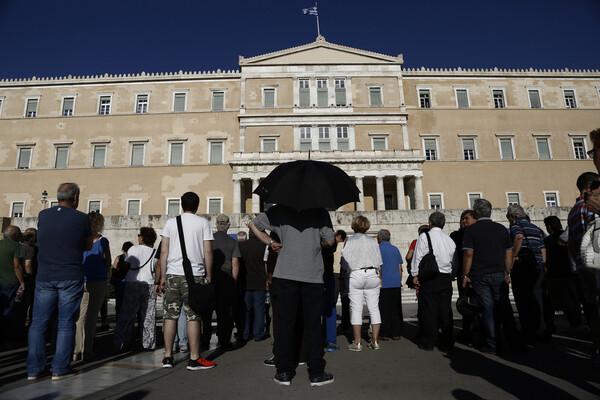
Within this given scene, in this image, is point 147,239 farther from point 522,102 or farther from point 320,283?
point 522,102

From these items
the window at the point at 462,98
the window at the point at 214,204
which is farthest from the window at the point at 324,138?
the window at the point at 462,98

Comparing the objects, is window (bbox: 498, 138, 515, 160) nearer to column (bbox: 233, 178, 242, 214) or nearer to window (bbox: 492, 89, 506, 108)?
window (bbox: 492, 89, 506, 108)

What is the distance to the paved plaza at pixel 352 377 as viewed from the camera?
137 inches

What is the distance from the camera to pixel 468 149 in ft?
109

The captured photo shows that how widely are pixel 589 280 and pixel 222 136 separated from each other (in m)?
30.7

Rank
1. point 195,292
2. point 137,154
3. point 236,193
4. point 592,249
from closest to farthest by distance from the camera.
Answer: point 592,249
point 195,292
point 236,193
point 137,154

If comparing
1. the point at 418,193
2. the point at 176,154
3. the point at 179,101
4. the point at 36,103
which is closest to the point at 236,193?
the point at 176,154

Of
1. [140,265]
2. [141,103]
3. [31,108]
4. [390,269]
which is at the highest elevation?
[141,103]

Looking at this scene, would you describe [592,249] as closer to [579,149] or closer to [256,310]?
[256,310]

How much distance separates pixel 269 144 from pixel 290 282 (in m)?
29.1

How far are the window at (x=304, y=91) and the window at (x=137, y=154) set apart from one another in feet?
45.9

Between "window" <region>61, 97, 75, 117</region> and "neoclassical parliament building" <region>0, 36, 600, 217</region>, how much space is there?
12 cm

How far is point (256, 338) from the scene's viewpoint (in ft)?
21.7

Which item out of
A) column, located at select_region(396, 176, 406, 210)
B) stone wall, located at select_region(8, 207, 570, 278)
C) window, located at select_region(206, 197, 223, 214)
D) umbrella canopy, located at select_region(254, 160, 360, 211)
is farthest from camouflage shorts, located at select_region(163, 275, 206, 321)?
window, located at select_region(206, 197, 223, 214)
